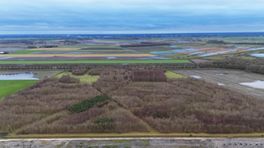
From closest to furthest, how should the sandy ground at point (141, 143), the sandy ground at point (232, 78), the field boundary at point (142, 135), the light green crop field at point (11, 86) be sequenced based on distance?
the sandy ground at point (141, 143) < the field boundary at point (142, 135) < the light green crop field at point (11, 86) < the sandy ground at point (232, 78)

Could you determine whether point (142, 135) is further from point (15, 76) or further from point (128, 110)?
point (15, 76)

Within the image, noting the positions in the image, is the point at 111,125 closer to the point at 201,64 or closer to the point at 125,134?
the point at 125,134

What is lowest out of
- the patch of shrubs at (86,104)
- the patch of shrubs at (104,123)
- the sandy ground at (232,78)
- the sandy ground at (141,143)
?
the sandy ground at (141,143)

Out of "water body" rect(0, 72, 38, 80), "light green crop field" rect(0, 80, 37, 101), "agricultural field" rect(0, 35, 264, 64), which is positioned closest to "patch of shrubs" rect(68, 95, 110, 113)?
"light green crop field" rect(0, 80, 37, 101)

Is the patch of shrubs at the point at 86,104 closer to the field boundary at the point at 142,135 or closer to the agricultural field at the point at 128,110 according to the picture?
the agricultural field at the point at 128,110

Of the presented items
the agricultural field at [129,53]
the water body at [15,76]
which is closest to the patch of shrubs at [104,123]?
the water body at [15,76]

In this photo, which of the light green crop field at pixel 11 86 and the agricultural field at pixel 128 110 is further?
the light green crop field at pixel 11 86

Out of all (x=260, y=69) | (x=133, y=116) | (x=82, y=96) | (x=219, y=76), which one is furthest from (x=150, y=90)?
(x=260, y=69)
